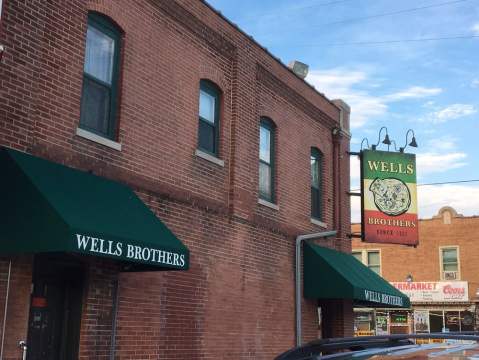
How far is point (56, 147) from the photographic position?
29.2 ft

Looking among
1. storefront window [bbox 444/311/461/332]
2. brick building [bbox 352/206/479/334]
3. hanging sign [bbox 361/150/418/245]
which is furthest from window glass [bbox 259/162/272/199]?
storefront window [bbox 444/311/461/332]

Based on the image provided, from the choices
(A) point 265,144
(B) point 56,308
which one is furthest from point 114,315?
(A) point 265,144

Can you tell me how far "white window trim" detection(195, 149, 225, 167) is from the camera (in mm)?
11719

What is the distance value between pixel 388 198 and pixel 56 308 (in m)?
9.91

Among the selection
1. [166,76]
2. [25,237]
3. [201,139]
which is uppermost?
[166,76]

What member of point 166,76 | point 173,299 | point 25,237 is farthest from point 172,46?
point 25,237

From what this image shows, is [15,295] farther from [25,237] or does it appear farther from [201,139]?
[201,139]

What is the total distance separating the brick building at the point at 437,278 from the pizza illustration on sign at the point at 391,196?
721 inches

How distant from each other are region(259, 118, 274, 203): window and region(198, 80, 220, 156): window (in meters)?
1.63

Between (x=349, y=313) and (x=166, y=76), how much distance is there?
27.6ft

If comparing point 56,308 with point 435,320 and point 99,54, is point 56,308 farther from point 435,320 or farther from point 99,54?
point 435,320

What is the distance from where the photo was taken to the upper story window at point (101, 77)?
32.3ft

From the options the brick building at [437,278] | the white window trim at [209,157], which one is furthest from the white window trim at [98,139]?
the brick building at [437,278]

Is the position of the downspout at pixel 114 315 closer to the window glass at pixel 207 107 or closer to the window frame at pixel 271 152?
the window glass at pixel 207 107
